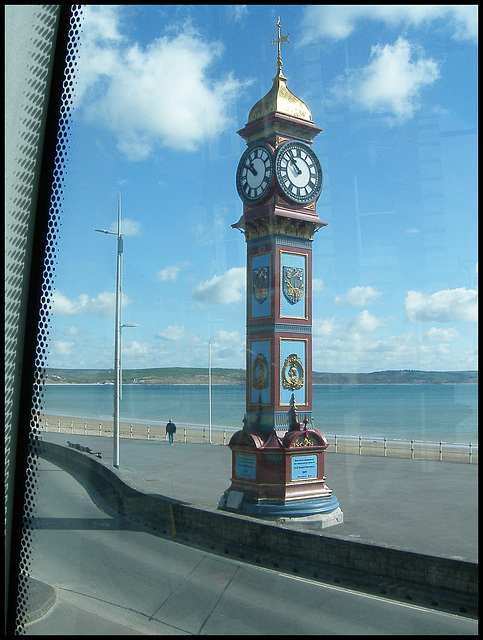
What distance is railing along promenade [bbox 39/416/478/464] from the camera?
2186cm

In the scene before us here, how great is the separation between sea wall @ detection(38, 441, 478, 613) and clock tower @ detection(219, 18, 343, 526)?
4.66ft

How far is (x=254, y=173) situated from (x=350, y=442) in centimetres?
1856

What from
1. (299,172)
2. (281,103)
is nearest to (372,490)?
(299,172)

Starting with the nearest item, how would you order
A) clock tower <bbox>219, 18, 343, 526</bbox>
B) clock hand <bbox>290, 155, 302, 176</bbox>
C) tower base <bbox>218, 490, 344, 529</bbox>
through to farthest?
tower base <bbox>218, 490, 344, 529</bbox>, clock tower <bbox>219, 18, 343, 526</bbox>, clock hand <bbox>290, 155, 302, 176</bbox>

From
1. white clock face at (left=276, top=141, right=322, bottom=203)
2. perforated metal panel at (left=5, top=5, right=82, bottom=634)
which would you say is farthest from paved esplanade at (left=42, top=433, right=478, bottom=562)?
white clock face at (left=276, top=141, right=322, bottom=203)

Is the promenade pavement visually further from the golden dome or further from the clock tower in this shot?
the golden dome

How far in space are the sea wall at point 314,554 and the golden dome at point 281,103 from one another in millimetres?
6730

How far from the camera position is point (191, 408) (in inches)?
1693

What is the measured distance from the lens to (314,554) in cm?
784

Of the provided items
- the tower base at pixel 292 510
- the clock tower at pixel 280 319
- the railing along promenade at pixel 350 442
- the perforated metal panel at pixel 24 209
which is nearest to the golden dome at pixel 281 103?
the clock tower at pixel 280 319

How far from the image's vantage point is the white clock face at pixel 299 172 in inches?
436

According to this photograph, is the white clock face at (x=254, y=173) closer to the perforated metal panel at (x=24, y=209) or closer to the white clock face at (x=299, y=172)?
the white clock face at (x=299, y=172)

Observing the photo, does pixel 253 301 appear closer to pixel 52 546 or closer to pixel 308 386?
pixel 308 386

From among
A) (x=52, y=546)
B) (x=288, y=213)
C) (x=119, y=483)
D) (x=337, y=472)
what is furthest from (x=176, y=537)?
(x=337, y=472)
